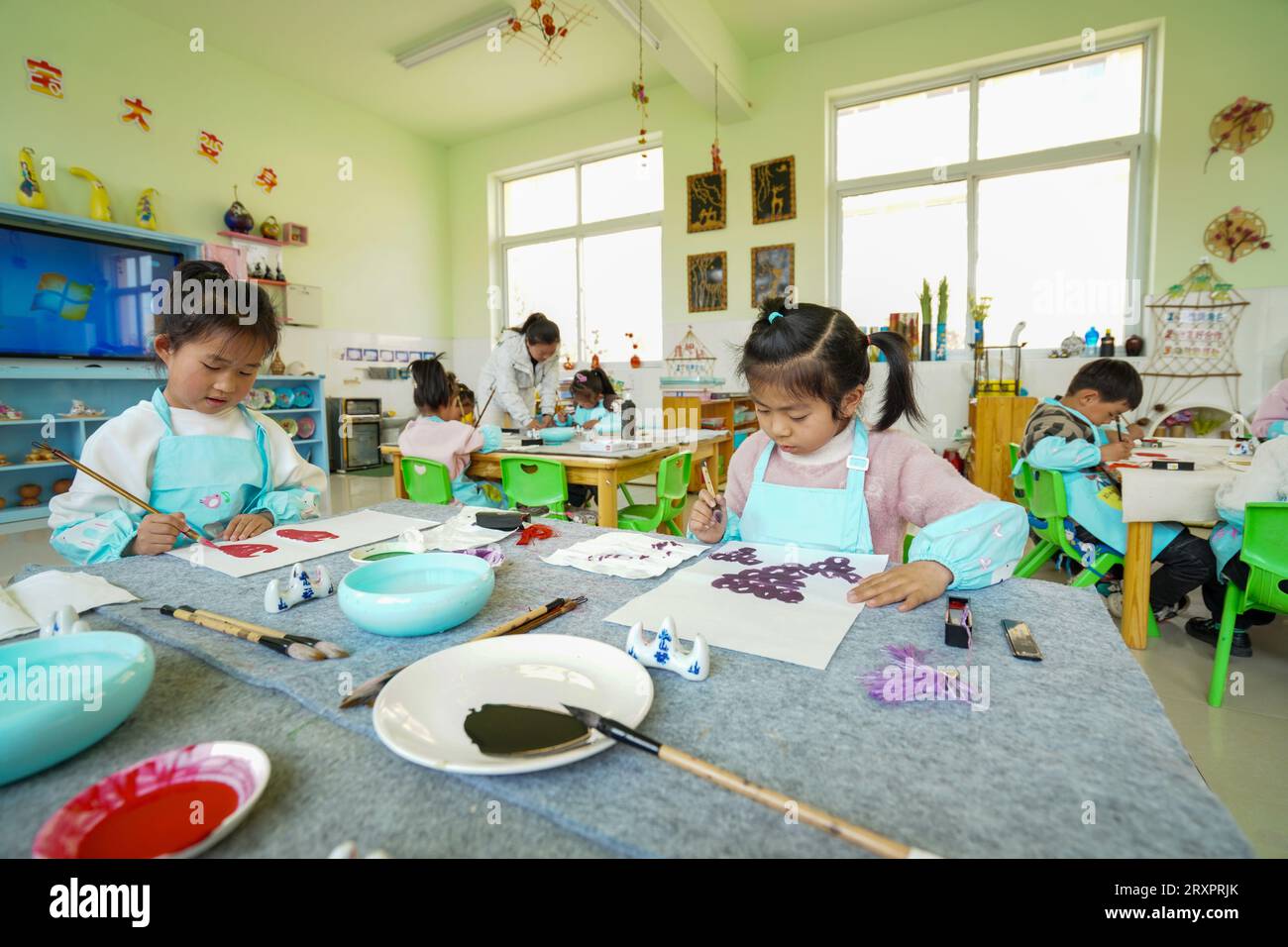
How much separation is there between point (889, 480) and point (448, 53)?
5896mm

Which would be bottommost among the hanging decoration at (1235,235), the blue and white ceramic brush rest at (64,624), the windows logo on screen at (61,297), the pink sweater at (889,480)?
Answer: the blue and white ceramic brush rest at (64,624)

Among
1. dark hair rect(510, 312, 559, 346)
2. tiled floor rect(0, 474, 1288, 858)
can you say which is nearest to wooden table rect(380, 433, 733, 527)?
tiled floor rect(0, 474, 1288, 858)

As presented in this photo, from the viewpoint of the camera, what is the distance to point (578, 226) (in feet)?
23.1

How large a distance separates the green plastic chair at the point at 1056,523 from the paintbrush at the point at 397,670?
2.15m

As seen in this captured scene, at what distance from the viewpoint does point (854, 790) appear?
48 centimetres

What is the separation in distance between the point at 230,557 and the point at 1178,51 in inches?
242

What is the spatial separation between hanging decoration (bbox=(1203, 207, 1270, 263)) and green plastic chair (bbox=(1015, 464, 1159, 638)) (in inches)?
117

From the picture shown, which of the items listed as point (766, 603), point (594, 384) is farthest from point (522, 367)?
point (766, 603)

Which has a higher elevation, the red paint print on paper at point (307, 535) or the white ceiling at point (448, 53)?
the white ceiling at point (448, 53)

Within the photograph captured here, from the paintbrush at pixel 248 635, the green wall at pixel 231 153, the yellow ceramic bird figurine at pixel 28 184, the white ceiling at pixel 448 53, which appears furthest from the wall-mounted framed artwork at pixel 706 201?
the paintbrush at pixel 248 635

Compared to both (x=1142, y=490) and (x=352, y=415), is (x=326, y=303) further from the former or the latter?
(x=1142, y=490)

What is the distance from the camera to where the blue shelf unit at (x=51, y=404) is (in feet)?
14.0

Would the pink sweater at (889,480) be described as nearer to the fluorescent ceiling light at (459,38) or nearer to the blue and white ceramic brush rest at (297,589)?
the blue and white ceramic brush rest at (297,589)

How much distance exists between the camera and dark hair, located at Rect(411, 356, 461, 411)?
9.59ft
